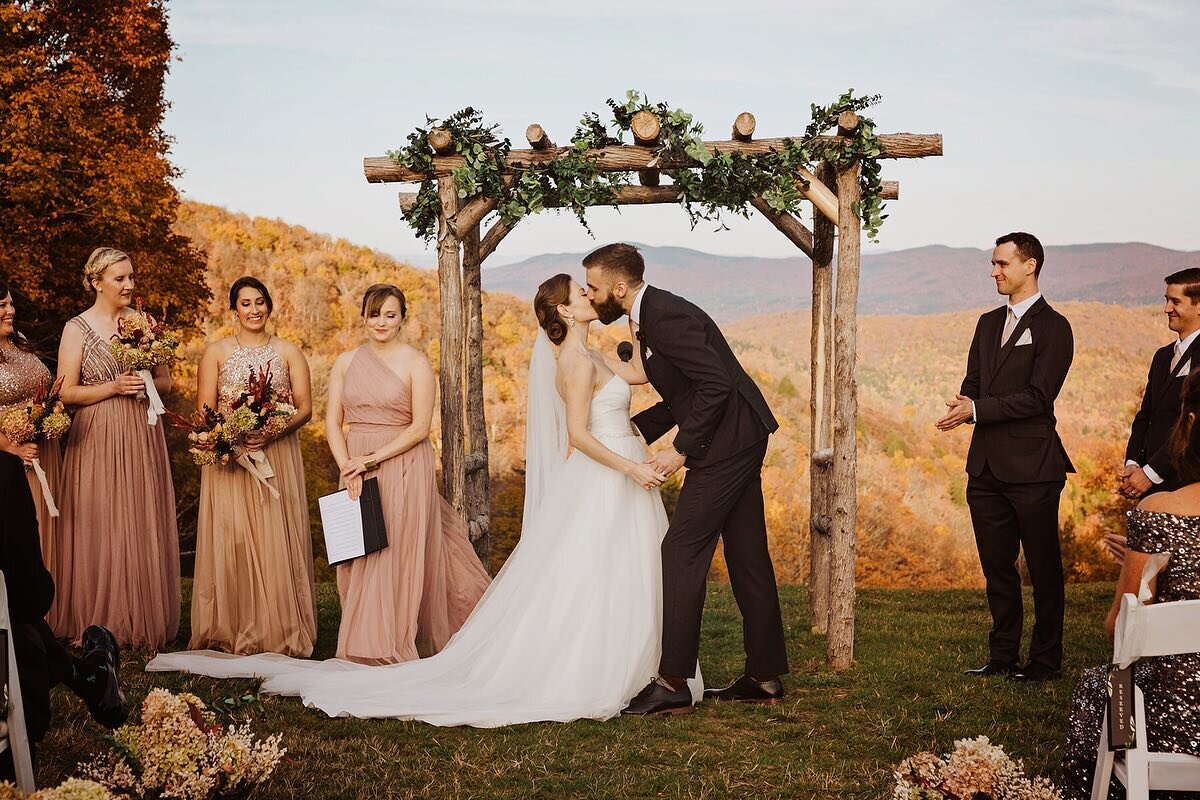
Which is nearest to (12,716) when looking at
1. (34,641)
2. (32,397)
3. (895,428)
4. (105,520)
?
(34,641)

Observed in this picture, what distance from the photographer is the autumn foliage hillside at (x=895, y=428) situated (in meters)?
16.8

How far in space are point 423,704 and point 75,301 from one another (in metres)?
9.86

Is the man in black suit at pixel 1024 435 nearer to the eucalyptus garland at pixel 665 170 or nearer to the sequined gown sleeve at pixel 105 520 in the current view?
the eucalyptus garland at pixel 665 170

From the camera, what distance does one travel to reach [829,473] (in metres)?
6.64

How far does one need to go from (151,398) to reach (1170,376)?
533 centimetres

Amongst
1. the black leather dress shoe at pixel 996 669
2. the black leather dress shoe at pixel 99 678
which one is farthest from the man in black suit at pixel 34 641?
the black leather dress shoe at pixel 996 669

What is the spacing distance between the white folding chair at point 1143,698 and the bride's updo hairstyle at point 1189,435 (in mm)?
502

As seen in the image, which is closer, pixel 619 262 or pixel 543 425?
pixel 619 262

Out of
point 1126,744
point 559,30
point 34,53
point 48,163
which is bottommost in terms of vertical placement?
point 1126,744

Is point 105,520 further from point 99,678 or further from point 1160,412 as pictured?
point 1160,412

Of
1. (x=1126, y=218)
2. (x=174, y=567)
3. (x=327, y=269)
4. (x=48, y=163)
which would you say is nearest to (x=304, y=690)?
(x=174, y=567)

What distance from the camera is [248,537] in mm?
6109

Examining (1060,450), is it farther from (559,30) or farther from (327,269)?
(327,269)

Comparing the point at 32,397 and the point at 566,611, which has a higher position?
the point at 32,397
